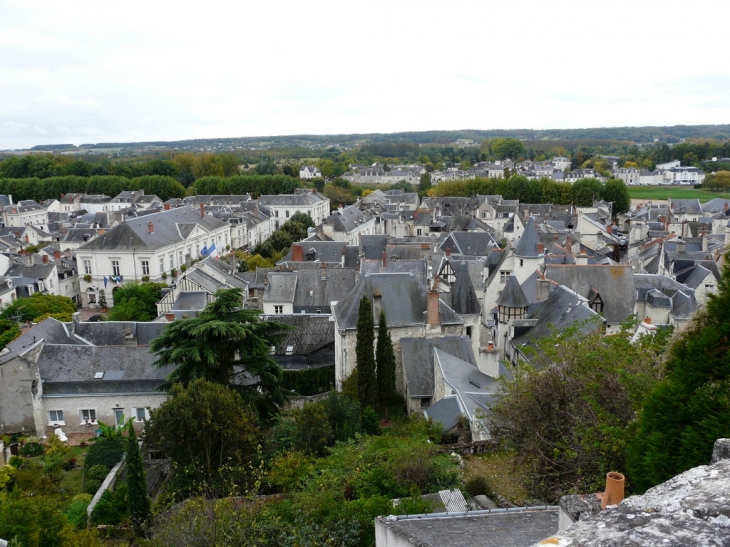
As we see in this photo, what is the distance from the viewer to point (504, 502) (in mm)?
12641

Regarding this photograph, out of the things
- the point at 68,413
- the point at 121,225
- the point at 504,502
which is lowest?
the point at 68,413

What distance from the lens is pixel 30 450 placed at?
69.4ft

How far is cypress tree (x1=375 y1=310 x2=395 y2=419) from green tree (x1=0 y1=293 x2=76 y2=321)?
2205 cm

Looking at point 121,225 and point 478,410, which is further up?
point 121,225

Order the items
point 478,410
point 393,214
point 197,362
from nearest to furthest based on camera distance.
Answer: point 478,410 < point 197,362 < point 393,214

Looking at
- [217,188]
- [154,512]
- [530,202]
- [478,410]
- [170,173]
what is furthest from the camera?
[170,173]

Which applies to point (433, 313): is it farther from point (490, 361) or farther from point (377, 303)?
point (490, 361)

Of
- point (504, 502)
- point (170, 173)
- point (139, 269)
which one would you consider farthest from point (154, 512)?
point (170, 173)

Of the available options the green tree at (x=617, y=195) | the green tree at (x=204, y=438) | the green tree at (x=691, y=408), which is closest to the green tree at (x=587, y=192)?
the green tree at (x=617, y=195)

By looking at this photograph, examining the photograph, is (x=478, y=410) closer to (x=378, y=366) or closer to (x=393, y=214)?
(x=378, y=366)

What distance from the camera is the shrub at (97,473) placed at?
1889 centimetres

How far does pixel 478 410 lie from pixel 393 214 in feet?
185

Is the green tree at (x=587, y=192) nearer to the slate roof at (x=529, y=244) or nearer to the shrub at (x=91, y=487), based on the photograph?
the slate roof at (x=529, y=244)

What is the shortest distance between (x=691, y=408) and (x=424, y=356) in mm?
16041
